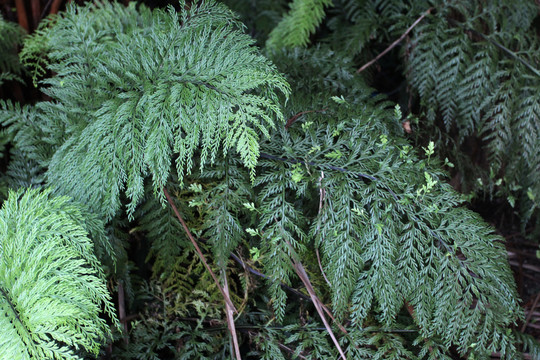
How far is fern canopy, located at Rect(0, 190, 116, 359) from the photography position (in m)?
0.93

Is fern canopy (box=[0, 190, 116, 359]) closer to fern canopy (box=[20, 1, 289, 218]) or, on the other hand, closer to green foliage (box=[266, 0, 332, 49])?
fern canopy (box=[20, 1, 289, 218])

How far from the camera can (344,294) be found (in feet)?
3.82

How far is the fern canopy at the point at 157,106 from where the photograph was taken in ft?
3.76

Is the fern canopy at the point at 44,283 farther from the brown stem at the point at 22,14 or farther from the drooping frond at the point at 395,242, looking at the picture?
the brown stem at the point at 22,14

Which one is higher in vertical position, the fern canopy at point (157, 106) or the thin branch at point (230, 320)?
the fern canopy at point (157, 106)

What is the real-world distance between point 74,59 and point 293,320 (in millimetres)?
1058

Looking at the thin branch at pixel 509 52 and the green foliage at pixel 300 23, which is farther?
the green foliage at pixel 300 23

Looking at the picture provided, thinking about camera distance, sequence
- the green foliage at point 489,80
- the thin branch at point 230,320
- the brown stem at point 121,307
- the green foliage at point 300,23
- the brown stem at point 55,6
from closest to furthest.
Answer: the thin branch at point 230,320
the brown stem at point 121,307
the green foliage at point 489,80
the brown stem at point 55,6
the green foliage at point 300,23

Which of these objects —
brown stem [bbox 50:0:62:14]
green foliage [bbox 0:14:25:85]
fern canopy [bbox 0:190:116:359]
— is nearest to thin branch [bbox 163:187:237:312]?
fern canopy [bbox 0:190:116:359]

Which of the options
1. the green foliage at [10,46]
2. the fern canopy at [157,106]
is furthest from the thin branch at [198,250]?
the green foliage at [10,46]

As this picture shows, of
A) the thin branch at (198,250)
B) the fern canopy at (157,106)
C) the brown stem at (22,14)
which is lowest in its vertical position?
the thin branch at (198,250)

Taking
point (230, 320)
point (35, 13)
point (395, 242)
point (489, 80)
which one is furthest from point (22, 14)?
point (489, 80)

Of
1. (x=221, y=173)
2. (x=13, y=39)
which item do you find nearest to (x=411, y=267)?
(x=221, y=173)

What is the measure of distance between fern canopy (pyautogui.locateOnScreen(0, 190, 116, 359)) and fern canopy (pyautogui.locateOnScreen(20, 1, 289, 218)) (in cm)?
13
